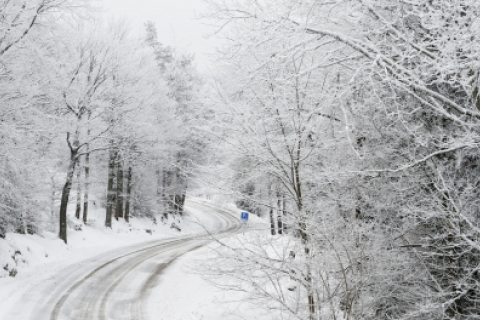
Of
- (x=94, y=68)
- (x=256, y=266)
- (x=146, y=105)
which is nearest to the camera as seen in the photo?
(x=256, y=266)

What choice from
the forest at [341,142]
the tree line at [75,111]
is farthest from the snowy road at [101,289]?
the tree line at [75,111]

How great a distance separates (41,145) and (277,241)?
1163 cm

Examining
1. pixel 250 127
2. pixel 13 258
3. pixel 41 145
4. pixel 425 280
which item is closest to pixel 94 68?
pixel 41 145

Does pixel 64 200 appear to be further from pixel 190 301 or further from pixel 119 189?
pixel 190 301

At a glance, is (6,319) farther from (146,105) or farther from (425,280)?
(146,105)

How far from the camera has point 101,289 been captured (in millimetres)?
10969

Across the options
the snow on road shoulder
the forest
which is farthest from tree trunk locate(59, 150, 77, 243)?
the snow on road shoulder

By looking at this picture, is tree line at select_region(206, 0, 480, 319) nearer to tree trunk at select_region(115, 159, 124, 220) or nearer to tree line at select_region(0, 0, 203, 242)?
tree line at select_region(0, 0, 203, 242)

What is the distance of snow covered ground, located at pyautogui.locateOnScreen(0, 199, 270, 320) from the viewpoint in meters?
9.19

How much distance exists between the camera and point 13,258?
12875mm

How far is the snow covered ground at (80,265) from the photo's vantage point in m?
9.19

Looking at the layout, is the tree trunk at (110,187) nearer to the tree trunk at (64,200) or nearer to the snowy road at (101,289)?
the tree trunk at (64,200)

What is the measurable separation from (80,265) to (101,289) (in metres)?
3.65

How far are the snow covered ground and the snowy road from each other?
0.92ft
